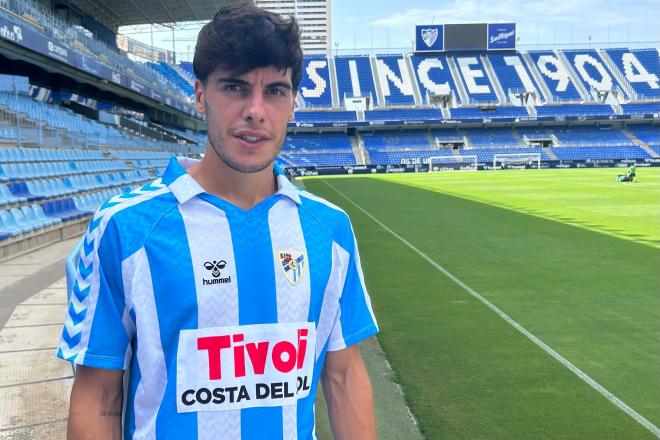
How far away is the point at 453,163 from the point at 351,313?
51471 mm

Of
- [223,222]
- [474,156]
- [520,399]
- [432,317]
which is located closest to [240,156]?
[223,222]

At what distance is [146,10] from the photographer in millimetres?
35000

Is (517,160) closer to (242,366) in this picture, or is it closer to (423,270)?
(423,270)

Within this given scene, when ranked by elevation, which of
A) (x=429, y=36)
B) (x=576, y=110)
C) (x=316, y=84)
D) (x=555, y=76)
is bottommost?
(x=576, y=110)

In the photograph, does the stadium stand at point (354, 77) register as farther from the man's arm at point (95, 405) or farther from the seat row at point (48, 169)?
the man's arm at point (95, 405)

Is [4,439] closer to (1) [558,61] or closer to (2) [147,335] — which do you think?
(2) [147,335]

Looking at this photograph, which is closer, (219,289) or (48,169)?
(219,289)

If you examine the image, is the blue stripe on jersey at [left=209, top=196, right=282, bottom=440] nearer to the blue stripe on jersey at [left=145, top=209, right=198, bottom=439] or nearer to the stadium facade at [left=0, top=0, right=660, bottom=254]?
the blue stripe on jersey at [left=145, top=209, right=198, bottom=439]

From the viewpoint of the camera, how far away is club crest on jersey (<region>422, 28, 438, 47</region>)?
62250 mm

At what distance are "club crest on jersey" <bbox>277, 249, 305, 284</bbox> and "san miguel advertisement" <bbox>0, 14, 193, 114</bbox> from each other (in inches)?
720

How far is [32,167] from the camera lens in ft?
42.4

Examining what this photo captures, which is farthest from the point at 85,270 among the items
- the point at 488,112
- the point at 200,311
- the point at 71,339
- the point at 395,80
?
the point at 395,80

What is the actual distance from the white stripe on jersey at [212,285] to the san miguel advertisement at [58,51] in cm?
1819

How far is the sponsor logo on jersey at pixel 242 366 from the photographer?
4.71 ft
